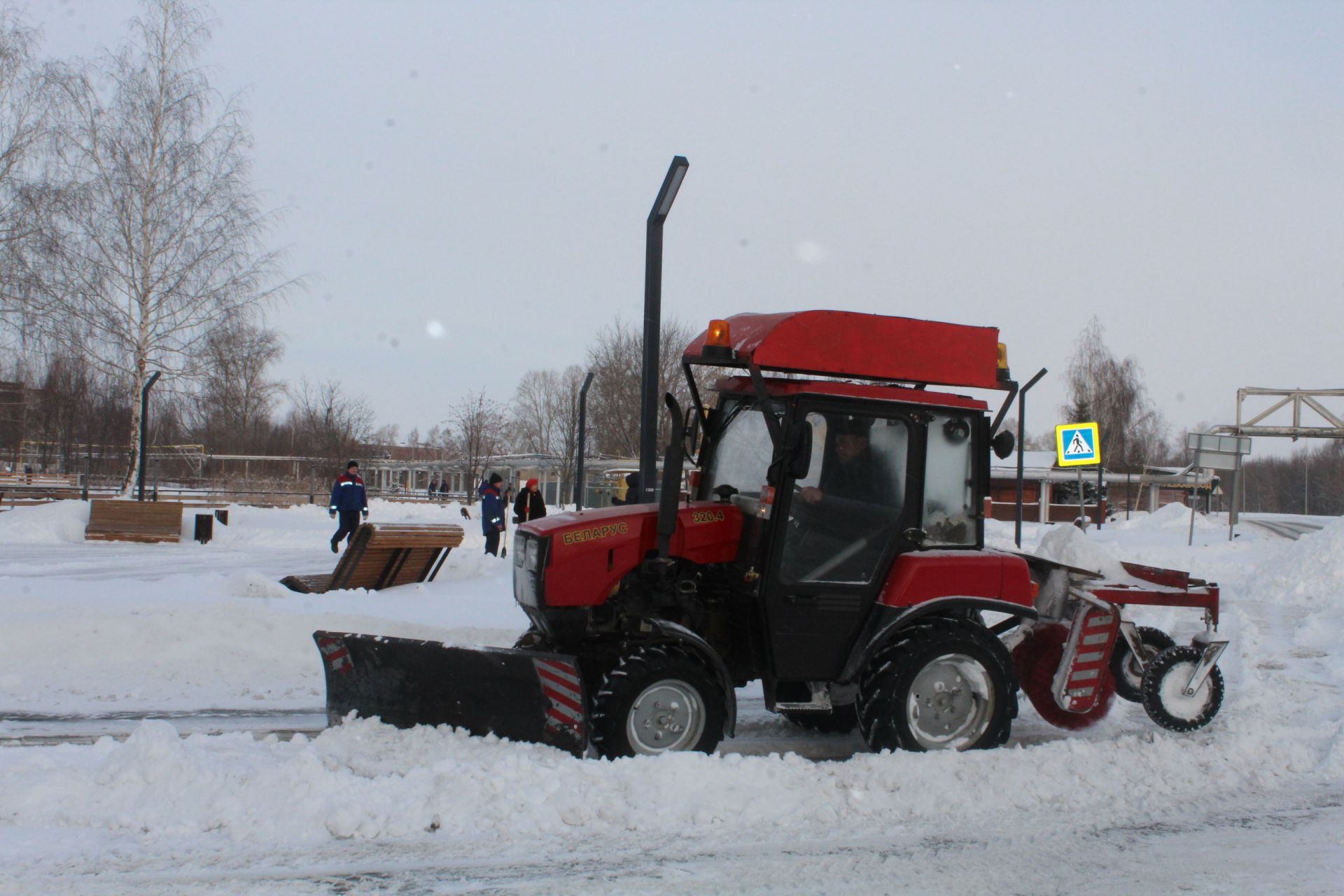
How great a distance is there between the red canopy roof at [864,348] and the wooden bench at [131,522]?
19.0 m

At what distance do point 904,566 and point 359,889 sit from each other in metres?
3.15

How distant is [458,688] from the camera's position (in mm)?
5305

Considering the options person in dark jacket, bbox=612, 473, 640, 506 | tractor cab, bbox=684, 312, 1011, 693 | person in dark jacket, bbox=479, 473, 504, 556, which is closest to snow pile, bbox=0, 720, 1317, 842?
tractor cab, bbox=684, 312, 1011, 693

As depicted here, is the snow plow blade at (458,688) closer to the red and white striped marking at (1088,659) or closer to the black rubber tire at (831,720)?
the black rubber tire at (831,720)

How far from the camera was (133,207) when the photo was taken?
2391cm

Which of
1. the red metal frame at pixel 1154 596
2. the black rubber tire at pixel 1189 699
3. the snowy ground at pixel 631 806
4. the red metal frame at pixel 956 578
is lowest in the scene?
the snowy ground at pixel 631 806

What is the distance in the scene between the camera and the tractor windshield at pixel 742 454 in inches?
222

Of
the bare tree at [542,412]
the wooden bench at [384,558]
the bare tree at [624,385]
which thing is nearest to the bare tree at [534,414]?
the bare tree at [542,412]

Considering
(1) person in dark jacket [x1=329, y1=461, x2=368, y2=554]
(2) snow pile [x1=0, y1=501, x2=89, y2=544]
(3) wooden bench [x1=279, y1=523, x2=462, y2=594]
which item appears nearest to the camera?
(3) wooden bench [x1=279, y1=523, x2=462, y2=594]

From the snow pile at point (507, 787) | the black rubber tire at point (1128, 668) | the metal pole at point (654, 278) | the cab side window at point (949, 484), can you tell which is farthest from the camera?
the metal pole at point (654, 278)

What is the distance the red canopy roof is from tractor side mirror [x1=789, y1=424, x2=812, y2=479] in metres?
0.44

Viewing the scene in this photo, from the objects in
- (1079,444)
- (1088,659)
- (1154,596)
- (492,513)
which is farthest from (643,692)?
(1079,444)

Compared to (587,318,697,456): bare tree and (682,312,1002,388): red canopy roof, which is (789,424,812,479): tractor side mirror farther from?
(587,318,697,456): bare tree

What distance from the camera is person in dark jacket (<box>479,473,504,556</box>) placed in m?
17.1
